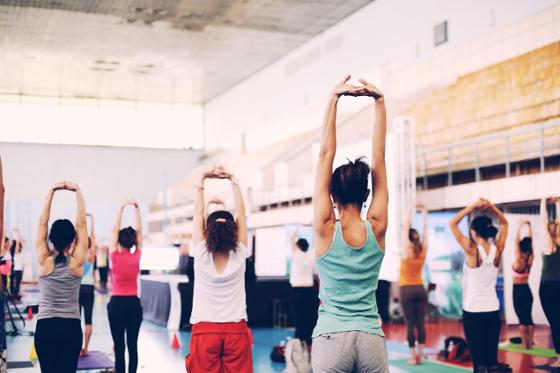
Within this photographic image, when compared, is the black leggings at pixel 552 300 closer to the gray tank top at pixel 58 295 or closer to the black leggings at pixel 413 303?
the black leggings at pixel 413 303

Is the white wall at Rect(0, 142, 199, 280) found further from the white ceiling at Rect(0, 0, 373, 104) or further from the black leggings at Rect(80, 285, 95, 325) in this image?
the black leggings at Rect(80, 285, 95, 325)

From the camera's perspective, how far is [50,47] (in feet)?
62.7

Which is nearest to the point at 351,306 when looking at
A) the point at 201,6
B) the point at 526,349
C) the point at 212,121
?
the point at 526,349

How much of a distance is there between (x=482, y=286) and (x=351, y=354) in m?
3.25

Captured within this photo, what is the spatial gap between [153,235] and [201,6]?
42.7 feet

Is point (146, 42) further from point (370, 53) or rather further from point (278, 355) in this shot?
point (278, 355)

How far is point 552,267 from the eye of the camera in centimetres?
664

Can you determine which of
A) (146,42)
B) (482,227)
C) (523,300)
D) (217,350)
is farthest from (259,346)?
(146,42)

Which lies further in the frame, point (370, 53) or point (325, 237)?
point (370, 53)

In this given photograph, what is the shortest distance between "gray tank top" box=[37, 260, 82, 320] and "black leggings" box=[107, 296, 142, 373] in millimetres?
1138

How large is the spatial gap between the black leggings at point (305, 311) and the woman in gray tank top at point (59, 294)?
13.0 ft

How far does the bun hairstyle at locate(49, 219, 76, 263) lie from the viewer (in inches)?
166

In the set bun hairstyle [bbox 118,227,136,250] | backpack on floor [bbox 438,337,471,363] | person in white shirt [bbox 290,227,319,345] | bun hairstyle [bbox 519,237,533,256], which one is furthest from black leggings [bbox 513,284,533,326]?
bun hairstyle [bbox 118,227,136,250]

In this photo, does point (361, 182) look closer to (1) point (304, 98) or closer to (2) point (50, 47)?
(1) point (304, 98)
